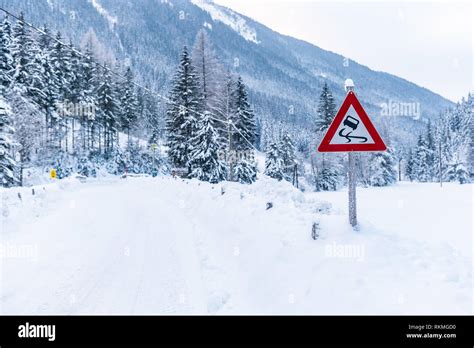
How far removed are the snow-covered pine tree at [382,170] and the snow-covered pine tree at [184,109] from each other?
111ft

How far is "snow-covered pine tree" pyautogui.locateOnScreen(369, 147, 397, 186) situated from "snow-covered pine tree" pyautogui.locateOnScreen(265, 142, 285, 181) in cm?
1724

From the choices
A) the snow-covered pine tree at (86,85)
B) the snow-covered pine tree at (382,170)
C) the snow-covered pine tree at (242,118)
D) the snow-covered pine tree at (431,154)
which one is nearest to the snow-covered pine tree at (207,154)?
the snow-covered pine tree at (242,118)

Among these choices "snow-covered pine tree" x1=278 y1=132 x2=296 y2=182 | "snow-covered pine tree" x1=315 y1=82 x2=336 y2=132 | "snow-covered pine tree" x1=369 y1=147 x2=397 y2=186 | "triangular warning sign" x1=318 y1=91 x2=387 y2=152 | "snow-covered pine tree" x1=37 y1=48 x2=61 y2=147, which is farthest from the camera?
"snow-covered pine tree" x1=369 y1=147 x2=397 y2=186

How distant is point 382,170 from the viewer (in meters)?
53.5

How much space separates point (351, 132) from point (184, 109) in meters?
26.1

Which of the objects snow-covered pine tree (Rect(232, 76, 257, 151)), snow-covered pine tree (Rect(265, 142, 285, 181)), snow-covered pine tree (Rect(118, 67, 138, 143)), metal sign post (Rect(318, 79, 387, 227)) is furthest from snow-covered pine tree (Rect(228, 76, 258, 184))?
snow-covered pine tree (Rect(118, 67, 138, 143))

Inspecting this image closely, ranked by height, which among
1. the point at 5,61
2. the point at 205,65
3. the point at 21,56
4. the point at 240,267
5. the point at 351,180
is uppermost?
the point at 21,56

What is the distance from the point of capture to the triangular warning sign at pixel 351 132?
229 inches

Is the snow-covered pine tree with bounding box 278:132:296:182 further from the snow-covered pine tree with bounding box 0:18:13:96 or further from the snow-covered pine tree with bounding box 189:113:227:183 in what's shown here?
the snow-covered pine tree with bounding box 0:18:13:96

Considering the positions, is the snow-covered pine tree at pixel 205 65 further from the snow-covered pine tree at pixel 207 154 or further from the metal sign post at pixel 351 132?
the metal sign post at pixel 351 132

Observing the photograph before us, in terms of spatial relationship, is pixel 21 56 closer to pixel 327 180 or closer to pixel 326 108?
pixel 326 108

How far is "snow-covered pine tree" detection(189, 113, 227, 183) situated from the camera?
91.5 feet

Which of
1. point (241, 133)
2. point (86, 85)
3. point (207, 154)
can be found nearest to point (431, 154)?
point (241, 133)
